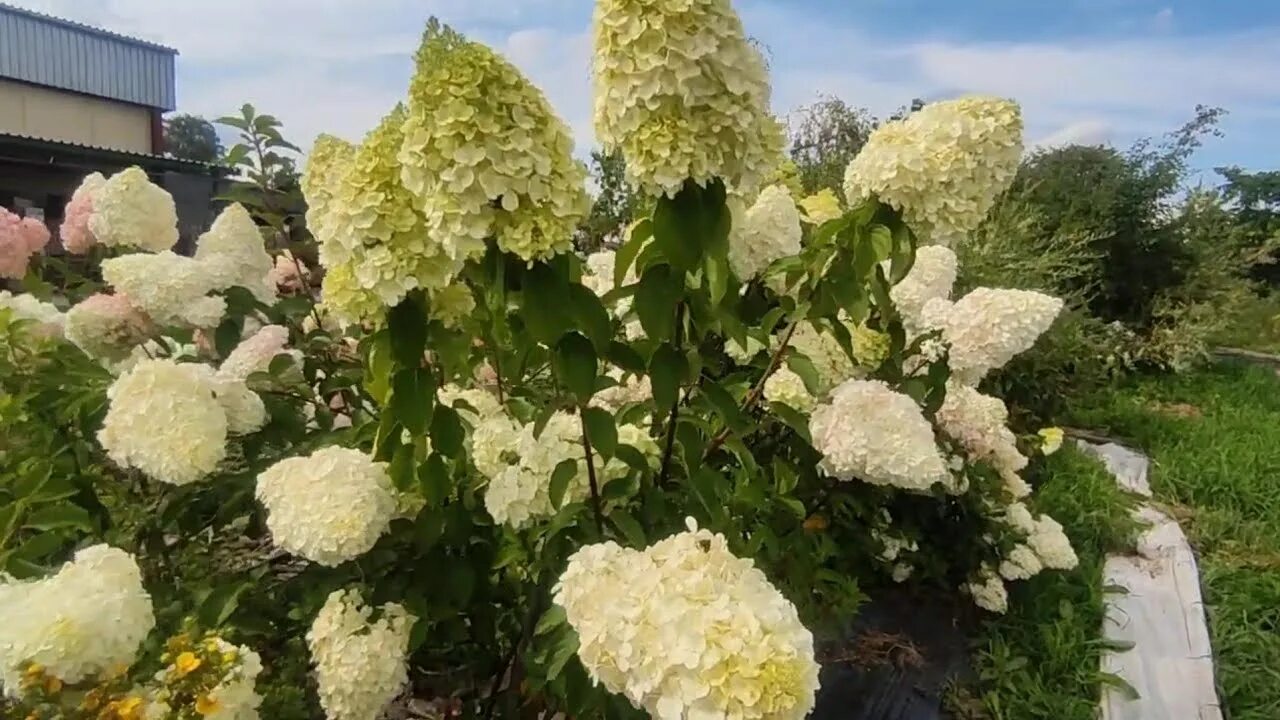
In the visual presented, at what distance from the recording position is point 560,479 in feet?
3.30

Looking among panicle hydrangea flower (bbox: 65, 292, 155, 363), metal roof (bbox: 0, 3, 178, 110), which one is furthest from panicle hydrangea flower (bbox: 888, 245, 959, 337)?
metal roof (bbox: 0, 3, 178, 110)

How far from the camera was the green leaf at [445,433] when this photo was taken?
96 cm

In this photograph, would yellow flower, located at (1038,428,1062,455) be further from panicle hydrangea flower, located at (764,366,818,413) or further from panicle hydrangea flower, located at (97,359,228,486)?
panicle hydrangea flower, located at (97,359,228,486)

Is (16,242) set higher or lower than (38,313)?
higher

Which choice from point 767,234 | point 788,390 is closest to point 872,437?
point 788,390

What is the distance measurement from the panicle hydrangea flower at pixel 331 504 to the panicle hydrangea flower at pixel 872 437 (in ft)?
1.91

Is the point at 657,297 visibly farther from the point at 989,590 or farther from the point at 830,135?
the point at 830,135

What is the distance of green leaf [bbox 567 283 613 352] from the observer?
83 centimetres

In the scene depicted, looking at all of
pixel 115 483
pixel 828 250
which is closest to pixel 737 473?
pixel 828 250

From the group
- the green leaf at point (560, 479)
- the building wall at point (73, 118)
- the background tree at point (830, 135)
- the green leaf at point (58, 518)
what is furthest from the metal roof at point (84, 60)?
the green leaf at point (560, 479)

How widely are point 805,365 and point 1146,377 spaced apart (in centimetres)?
527

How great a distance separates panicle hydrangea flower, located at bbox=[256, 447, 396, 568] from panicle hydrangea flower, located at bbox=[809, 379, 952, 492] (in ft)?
1.91

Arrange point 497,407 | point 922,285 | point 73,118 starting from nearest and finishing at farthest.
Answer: point 497,407
point 922,285
point 73,118

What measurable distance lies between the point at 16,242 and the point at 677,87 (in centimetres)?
153
